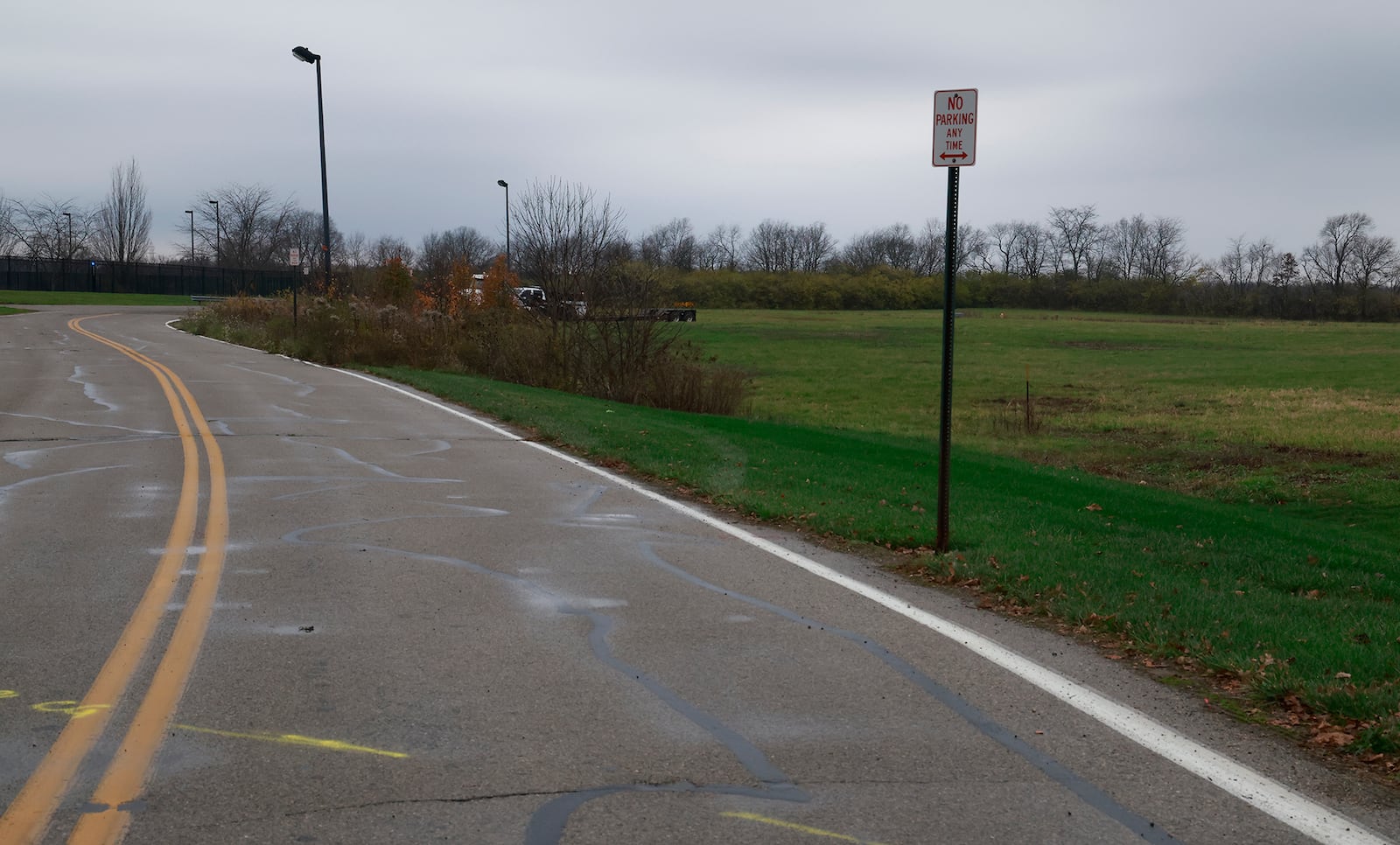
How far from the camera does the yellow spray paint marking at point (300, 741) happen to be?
4520 millimetres

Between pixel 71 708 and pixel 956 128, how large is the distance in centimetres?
625

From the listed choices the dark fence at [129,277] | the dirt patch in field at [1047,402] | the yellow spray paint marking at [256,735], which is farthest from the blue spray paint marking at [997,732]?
the dark fence at [129,277]

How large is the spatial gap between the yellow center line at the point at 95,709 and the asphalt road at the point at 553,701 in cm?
2

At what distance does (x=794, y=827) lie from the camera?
154 inches

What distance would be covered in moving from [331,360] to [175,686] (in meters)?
25.4

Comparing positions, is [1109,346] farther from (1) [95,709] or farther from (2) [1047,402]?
(1) [95,709]

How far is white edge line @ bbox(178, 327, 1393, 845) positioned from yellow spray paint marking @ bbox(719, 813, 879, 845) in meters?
1.50

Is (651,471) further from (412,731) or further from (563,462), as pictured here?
(412,731)

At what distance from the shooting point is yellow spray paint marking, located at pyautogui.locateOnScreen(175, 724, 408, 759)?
4.52 metres

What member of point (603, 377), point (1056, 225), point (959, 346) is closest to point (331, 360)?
point (603, 377)

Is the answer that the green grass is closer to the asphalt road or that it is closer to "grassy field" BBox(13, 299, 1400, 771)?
"grassy field" BBox(13, 299, 1400, 771)

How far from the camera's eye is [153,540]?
845 cm

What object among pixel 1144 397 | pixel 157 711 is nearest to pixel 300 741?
pixel 157 711

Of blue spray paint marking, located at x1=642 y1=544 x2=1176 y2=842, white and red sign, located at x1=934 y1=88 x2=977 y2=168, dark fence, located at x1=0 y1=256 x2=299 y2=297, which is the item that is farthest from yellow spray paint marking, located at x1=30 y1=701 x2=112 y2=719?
dark fence, located at x1=0 y1=256 x2=299 y2=297
